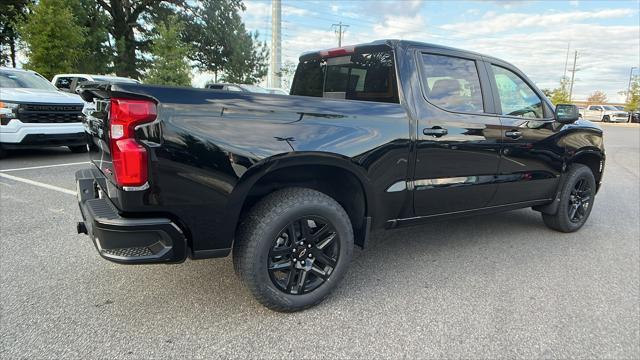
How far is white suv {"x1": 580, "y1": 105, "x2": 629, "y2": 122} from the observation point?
133 ft

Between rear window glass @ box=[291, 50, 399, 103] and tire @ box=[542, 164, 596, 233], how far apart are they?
2.51 metres

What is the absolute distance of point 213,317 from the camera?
2.64 metres

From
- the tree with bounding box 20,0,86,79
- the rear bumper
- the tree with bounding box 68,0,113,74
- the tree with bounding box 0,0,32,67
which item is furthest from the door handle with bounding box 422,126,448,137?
the tree with bounding box 0,0,32,67

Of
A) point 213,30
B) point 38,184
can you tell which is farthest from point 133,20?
point 38,184

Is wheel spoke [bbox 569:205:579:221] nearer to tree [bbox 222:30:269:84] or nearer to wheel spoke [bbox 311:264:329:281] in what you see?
wheel spoke [bbox 311:264:329:281]

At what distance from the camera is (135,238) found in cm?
222

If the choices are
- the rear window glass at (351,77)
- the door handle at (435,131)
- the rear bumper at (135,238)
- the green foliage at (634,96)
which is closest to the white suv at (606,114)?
the green foliage at (634,96)

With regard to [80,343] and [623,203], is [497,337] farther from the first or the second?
[623,203]

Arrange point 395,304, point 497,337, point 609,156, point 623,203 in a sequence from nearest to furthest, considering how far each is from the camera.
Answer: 1. point 497,337
2. point 395,304
3. point 623,203
4. point 609,156

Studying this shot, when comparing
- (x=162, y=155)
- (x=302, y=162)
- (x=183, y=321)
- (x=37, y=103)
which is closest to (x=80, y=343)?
(x=183, y=321)

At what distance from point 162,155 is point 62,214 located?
317cm

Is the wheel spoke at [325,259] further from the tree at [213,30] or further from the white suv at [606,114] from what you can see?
the white suv at [606,114]

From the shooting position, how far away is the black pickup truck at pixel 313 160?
87.7 inches

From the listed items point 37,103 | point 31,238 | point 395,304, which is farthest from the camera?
point 37,103
